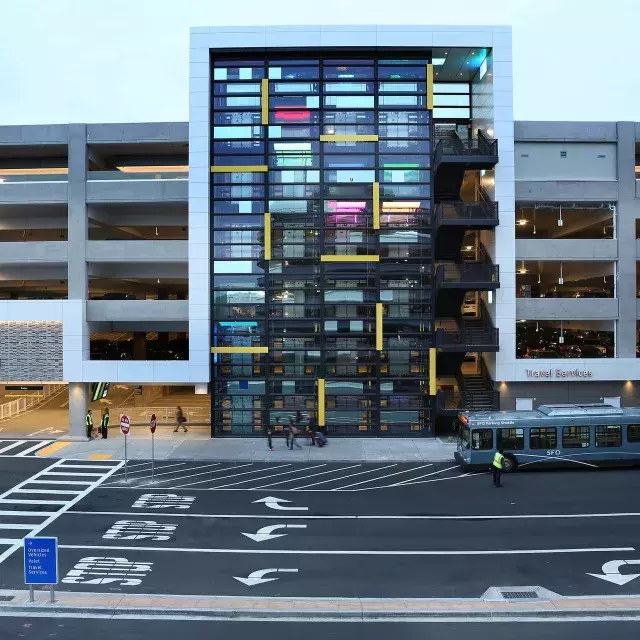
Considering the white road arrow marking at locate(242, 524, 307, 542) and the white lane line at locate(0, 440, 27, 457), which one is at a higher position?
the white lane line at locate(0, 440, 27, 457)

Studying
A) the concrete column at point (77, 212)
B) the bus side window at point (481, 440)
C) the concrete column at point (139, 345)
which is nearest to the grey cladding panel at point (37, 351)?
the concrete column at point (77, 212)

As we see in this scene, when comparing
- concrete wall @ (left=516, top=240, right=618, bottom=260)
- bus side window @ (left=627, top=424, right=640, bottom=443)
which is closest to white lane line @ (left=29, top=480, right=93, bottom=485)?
bus side window @ (left=627, top=424, right=640, bottom=443)

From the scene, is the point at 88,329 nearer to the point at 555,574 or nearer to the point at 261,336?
the point at 261,336

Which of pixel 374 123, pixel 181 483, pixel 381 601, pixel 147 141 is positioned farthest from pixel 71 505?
pixel 374 123

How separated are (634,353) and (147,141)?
26039mm

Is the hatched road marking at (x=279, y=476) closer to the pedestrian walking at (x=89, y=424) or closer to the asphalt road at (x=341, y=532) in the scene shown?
the asphalt road at (x=341, y=532)

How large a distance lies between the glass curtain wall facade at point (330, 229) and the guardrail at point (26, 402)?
1530 centimetres

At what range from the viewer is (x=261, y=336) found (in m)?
29.4

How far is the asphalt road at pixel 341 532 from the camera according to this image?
43.9 ft

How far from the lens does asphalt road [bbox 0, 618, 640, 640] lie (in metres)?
10.9

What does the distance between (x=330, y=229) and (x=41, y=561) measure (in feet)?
67.2

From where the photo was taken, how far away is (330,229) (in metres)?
29.1

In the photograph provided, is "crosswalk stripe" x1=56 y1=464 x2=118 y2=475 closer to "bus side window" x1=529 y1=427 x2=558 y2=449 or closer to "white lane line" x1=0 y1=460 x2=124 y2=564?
"white lane line" x1=0 y1=460 x2=124 y2=564

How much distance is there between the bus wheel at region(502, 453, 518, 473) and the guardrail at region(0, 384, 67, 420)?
27966 millimetres
